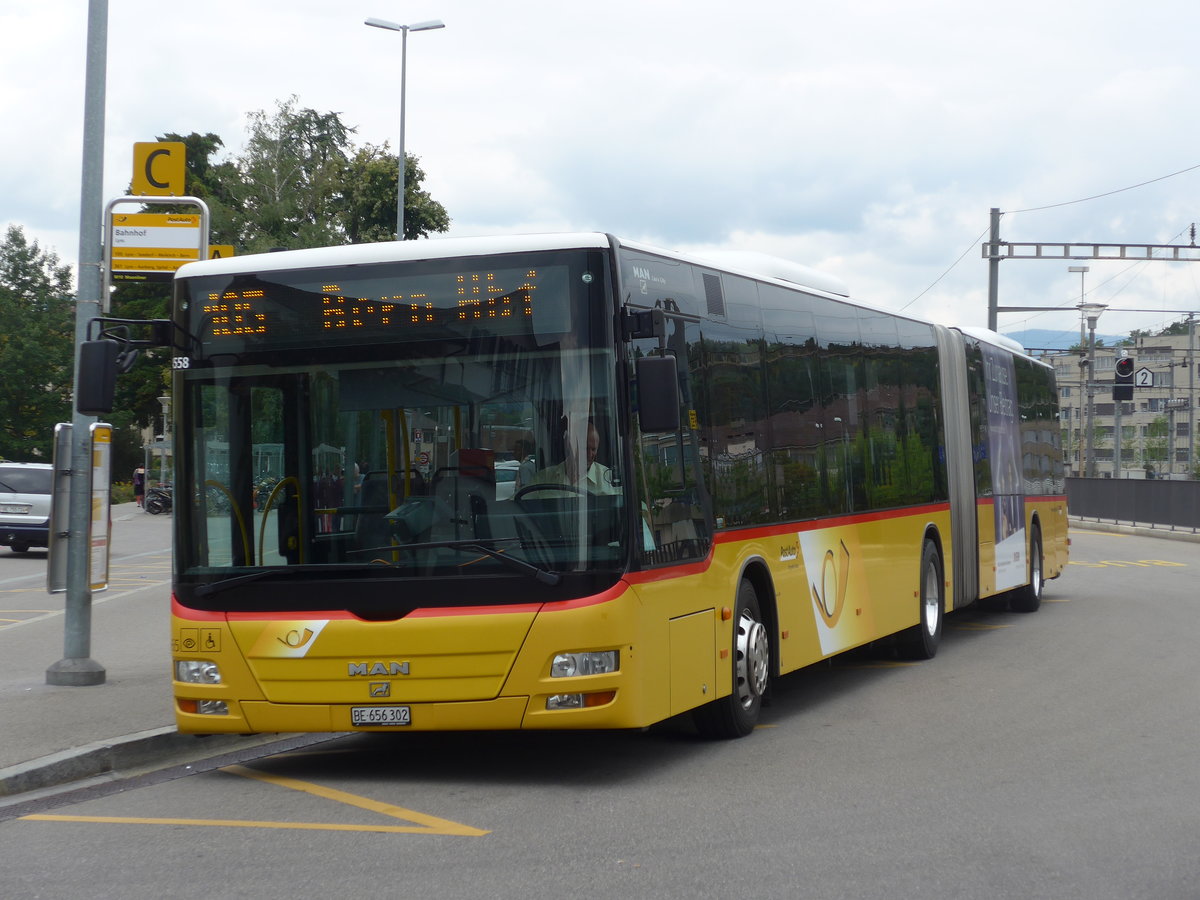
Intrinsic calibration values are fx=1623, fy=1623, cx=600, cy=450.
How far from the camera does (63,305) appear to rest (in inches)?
3410

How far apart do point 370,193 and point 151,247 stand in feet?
150

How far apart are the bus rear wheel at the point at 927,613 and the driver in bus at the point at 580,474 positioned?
668cm

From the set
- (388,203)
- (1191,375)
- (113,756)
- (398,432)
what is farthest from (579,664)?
(1191,375)

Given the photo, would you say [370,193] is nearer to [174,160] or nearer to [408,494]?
[174,160]

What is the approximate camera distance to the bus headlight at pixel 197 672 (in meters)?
8.48

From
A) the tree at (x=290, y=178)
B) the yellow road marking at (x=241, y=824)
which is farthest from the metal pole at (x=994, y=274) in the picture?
the yellow road marking at (x=241, y=824)

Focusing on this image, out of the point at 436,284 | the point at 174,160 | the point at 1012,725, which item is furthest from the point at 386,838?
the point at 174,160

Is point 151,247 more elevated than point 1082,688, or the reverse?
point 151,247

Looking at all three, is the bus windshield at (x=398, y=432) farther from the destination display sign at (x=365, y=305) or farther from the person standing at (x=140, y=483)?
the person standing at (x=140, y=483)

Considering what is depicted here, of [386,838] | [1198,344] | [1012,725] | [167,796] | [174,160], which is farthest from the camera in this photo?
[1198,344]

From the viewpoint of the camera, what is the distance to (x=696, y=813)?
742 centimetres

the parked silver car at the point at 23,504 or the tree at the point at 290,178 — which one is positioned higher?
the tree at the point at 290,178

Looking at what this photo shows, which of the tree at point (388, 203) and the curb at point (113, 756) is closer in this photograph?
the curb at point (113, 756)

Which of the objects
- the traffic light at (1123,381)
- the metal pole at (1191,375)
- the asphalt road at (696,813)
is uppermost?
the metal pole at (1191,375)
